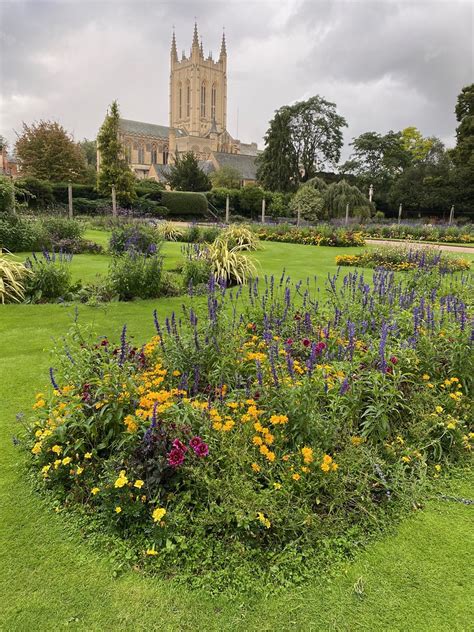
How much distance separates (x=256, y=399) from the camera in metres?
2.86

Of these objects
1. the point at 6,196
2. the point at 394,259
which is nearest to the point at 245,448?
the point at 394,259

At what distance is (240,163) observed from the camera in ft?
234

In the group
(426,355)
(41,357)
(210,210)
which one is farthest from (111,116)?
(426,355)

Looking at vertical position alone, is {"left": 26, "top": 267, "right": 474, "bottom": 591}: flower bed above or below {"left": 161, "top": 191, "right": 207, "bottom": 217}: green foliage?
below

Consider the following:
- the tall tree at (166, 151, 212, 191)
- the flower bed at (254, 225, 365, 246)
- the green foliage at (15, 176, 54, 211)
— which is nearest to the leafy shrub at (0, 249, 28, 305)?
the flower bed at (254, 225, 365, 246)

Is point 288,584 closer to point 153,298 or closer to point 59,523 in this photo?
point 59,523

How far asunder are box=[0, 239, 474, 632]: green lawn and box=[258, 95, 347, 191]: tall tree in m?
44.7

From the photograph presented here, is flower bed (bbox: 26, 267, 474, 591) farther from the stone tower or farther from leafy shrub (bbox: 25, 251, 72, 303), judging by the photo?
the stone tower

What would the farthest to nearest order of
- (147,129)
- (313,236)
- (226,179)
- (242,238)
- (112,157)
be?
(147,129)
(226,179)
(112,157)
(313,236)
(242,238)

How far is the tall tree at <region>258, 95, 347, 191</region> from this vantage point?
44.7 meters

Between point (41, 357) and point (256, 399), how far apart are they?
2561 millimetres

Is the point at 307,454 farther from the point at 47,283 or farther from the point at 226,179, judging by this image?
the point at 226,179

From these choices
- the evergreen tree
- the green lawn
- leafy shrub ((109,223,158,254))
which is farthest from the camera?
the evergreen tree

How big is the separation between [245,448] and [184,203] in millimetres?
26778
